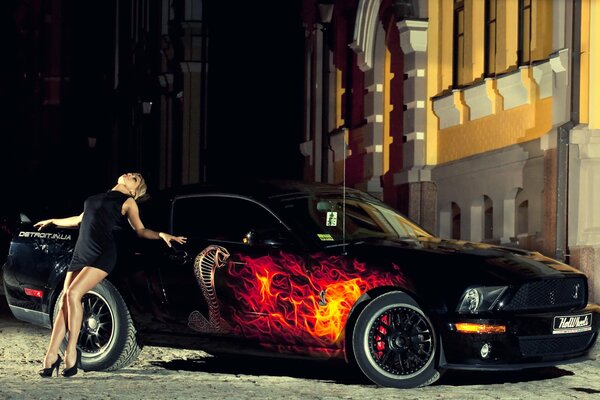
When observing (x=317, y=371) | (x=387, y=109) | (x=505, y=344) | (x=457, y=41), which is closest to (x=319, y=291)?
(x=317, y=371)

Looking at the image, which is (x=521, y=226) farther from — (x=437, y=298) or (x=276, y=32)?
(x=276, y=32)

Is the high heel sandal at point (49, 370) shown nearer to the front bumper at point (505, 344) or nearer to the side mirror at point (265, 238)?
the side mirror at point (265, 238)

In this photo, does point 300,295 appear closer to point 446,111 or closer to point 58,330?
point 58,330

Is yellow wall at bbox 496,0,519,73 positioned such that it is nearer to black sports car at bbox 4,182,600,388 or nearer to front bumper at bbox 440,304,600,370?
black sports car at bbox 4,182,600,388

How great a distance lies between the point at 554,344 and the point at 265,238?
2074 millimetres

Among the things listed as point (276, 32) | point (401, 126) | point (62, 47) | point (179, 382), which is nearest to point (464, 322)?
point (179, 382)

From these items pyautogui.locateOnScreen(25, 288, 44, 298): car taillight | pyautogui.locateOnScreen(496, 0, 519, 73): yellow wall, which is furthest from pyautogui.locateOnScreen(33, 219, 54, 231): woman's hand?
pyautogui.locateOnScreen(496, 0, 519, 73): yellow wall

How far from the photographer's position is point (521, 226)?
62.3ft

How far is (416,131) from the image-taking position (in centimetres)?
2202

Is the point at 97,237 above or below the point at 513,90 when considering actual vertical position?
below

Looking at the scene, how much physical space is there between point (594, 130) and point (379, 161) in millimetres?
7975

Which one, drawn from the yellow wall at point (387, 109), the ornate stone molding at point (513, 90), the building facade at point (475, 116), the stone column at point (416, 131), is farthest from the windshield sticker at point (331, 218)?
the yellow wall at point (387, 109)

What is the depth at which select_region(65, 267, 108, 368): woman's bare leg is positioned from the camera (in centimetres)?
1016

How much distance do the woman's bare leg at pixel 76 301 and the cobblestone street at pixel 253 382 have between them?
0.19 metres
